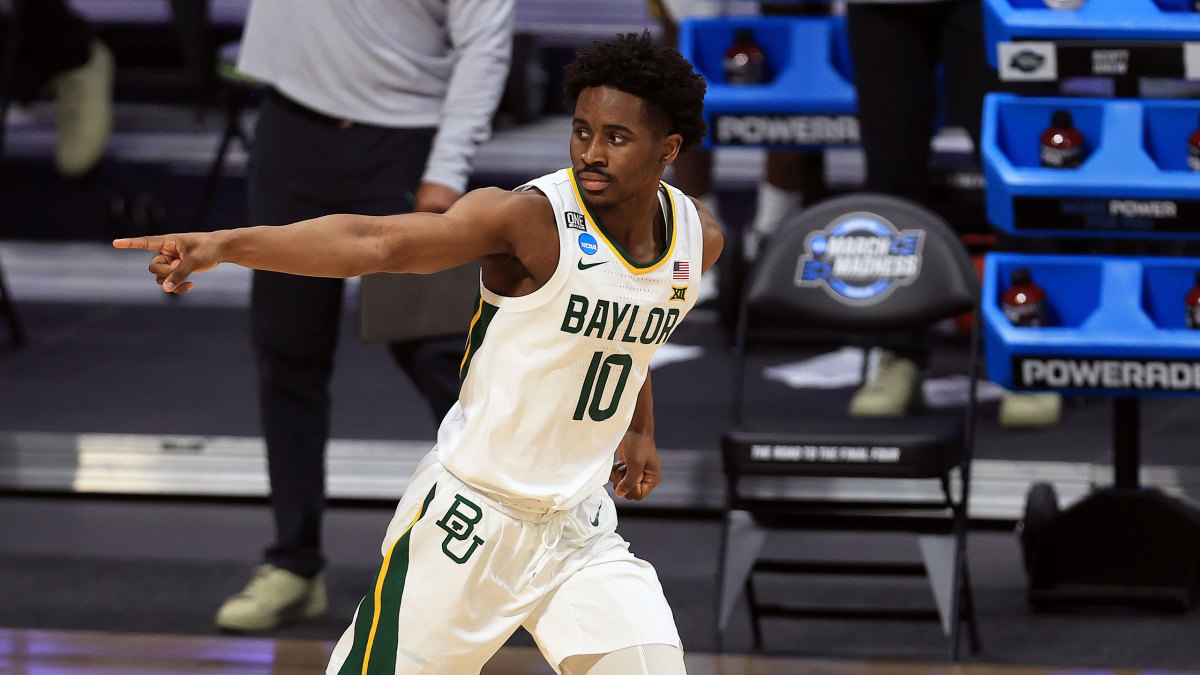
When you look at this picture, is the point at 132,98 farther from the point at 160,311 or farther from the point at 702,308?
→ the point at 702,308

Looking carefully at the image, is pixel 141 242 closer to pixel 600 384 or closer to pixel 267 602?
pixel 600 384

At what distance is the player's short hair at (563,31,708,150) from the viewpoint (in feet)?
7.02

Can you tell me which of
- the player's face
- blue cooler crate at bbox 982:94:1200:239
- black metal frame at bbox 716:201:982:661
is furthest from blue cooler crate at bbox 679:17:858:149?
the player's face

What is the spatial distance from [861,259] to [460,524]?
1627mm

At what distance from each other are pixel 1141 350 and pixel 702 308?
2504mm

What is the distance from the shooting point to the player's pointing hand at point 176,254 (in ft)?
5.73

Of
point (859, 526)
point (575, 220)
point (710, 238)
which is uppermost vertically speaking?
point (575, 220)

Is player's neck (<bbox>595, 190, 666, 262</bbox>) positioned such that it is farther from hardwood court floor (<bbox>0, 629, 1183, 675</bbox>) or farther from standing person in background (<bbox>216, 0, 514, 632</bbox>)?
hardwood court floor (<bbox>0, 629, 1183, 675</bbox>)

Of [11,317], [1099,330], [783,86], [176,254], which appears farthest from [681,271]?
[11,317]

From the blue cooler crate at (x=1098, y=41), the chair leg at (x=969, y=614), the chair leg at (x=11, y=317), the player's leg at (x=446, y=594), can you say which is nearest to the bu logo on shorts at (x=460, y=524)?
the player's leg at (x=446, y=594)

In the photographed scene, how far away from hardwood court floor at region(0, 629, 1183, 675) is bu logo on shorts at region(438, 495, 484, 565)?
903mm

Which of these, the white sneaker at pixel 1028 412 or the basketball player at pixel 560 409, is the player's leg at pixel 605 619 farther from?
the white sneaker at pixel 1028 412

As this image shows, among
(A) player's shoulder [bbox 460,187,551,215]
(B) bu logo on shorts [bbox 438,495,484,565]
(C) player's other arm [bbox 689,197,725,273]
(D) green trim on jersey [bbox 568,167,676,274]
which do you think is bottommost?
(B) bu logo on shorts [bbox 438,495,484,565]

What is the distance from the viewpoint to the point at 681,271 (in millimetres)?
2279
